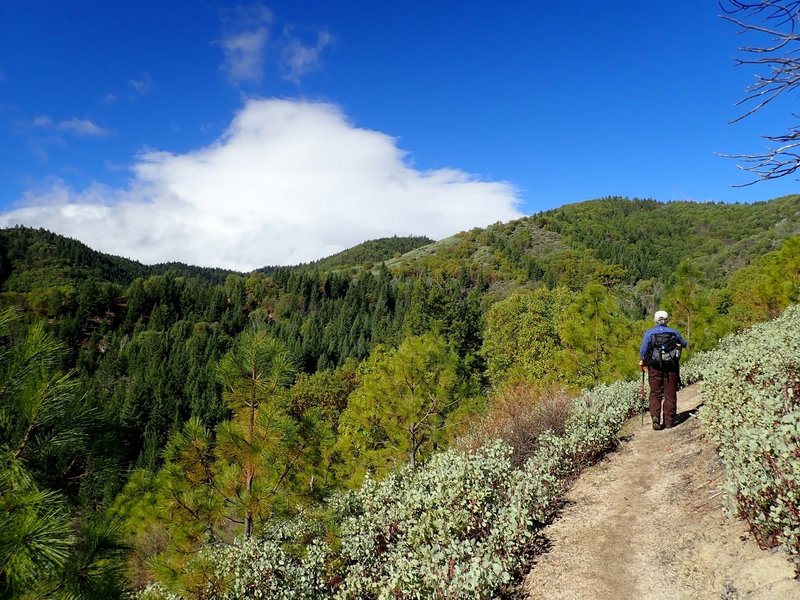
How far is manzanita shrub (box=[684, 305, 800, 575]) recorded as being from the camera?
367 cm

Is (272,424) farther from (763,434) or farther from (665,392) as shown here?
(665,392)

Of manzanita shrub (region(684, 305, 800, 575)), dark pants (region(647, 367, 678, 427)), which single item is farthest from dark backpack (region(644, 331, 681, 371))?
manzanita shrub (region(684, 305, 800, 575))

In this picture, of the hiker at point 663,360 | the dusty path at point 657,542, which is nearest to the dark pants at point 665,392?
the hiker at point 663,360

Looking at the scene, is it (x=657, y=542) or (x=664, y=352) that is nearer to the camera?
(x=657, y=542)

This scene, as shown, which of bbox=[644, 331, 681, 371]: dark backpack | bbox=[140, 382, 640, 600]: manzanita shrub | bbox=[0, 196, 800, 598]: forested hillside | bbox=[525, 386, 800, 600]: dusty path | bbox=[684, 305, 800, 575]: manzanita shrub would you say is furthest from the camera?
bbox=[644, 331, 681, 371]: dark backpack

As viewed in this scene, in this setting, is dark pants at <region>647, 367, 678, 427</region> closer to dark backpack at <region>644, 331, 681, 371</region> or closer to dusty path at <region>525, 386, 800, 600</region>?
dark backpack at <region>644, 331, 681, 371</region>

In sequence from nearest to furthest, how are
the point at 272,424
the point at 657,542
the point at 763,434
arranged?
the point at 763,434, the point at 657,542, the point at 272,424

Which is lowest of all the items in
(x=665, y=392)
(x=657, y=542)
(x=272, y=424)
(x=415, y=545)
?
(x=415, y=545)

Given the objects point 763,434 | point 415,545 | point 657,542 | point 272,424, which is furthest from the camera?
point 272,424

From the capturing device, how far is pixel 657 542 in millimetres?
4914

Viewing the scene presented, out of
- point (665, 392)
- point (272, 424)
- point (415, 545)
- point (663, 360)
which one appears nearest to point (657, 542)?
point (415, 545)

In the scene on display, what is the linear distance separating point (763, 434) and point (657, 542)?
1739mm

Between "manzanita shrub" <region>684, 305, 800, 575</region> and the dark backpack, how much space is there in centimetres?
72

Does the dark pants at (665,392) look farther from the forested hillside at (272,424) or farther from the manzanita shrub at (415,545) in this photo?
the manzanita shrub at (415,545)
